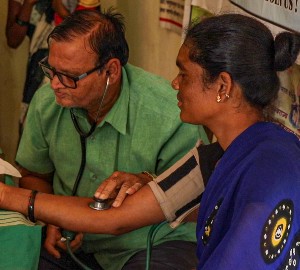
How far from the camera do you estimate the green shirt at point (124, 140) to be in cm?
229

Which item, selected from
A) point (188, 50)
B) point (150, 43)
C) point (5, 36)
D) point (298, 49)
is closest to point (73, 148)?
point (188, 50)

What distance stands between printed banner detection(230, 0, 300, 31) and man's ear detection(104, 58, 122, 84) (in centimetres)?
48

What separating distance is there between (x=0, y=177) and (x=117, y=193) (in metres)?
0.34

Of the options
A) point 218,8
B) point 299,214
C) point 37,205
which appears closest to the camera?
point 299,214

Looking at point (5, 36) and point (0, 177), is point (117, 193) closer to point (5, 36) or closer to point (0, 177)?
point (0, 177)

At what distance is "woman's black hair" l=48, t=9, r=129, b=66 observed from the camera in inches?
88.6

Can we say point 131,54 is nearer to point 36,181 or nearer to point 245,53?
point 36,181

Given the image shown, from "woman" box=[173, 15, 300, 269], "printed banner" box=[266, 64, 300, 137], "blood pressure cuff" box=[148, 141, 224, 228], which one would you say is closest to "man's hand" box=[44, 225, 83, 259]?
"blood pressure cuff" box=[148, 141, 224, 228]

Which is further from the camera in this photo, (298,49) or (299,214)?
(298,49)

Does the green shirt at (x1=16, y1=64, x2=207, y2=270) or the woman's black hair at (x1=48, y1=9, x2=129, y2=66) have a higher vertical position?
the woman's black hair at (x1=48, y1=9, x2=129, y2=66)

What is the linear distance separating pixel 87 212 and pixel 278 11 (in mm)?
859

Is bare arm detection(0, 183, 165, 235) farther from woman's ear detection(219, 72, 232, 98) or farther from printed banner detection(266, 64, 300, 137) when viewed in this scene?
printed banner detection(266, 64, 300, 137)

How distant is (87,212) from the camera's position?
2.00m

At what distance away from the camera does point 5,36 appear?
4066 mm
